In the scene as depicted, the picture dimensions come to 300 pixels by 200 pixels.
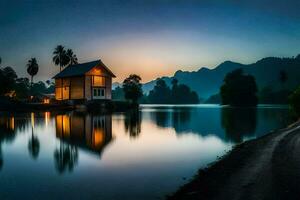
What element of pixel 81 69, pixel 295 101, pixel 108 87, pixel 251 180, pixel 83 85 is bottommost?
pixel 251 180

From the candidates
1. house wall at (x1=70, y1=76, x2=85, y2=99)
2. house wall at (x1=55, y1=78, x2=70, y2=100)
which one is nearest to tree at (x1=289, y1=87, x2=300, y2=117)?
house wall at (x1=70, y1=76, x2=85, y2=99)

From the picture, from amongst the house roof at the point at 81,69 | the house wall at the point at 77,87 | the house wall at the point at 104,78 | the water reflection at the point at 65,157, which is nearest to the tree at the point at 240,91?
the house wall at the point at 104,78

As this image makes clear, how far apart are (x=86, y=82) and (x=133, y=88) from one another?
93.8 feet

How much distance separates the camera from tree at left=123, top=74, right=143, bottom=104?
3698 inches

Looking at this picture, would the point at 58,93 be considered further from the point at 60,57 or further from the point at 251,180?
the point at 251,180

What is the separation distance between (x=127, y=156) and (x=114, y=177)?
464cm

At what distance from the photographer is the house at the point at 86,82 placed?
67.8 metres

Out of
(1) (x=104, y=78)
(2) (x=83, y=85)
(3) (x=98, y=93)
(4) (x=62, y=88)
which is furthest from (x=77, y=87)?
(4) (x=62, y=88)

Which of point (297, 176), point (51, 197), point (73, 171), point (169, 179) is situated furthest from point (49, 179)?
point (297, 176)

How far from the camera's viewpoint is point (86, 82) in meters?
67.2

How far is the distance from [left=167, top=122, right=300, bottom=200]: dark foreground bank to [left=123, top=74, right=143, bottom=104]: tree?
3107 inches

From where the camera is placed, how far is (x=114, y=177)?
11742mm

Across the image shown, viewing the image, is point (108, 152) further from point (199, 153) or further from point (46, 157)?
point (199, 153)

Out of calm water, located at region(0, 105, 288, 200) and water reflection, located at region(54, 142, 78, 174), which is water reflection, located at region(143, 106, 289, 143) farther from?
water reflection, located at region(54, 142, 78, 174)
